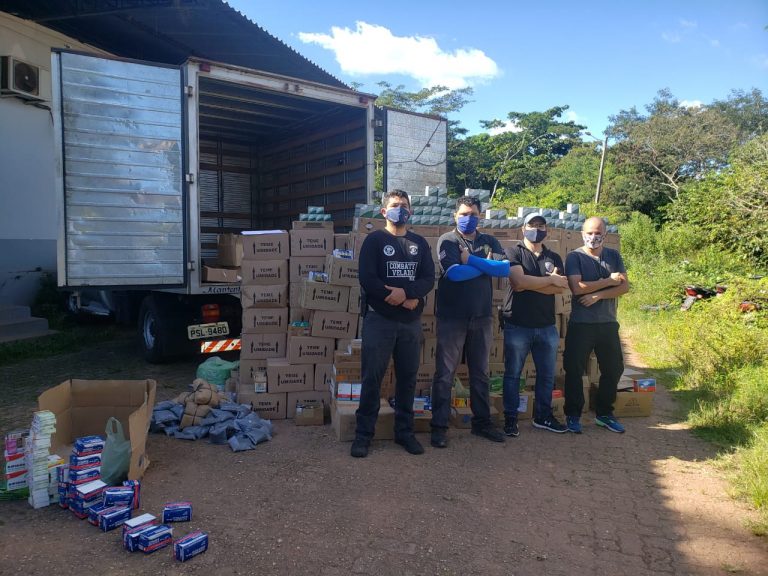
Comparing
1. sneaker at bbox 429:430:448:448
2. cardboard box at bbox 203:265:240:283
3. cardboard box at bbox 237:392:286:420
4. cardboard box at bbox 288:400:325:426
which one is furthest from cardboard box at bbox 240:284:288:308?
sneaker at bbox 429:430:448:448

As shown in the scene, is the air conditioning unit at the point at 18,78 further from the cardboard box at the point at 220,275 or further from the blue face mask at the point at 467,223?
the blue face mask at the point at 467,223

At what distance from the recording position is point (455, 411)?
4836 mm

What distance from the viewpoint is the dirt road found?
9.14ft

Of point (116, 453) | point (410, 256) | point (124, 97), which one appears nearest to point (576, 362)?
point (410, 256)

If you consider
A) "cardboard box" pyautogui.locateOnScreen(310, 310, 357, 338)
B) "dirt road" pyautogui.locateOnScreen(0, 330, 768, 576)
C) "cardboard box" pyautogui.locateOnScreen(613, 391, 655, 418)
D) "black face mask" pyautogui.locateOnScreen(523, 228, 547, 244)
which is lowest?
"dirt road" pyautogui.locateOnScreen(0, 330, 768, 576)

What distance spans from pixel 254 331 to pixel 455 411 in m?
1.98

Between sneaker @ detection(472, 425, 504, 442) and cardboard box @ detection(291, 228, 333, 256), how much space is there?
215 centimetres

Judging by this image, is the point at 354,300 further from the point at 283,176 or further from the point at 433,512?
the point at 283,176

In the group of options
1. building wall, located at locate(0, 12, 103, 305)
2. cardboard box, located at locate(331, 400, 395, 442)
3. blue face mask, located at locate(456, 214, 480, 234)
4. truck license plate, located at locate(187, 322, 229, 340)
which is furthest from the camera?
building wall, located at locate(0, 12, 103, 305)

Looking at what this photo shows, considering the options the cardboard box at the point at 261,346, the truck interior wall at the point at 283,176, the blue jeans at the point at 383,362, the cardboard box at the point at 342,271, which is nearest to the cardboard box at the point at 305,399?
the cardboard box at the point at 261,346

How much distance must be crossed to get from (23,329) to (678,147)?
88.7 ft

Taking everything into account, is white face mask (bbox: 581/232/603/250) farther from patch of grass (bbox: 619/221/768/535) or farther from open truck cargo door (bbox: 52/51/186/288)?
open truck cargo door (bbox: 52/51/186/288)

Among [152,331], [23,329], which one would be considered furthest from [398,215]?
[23,329]

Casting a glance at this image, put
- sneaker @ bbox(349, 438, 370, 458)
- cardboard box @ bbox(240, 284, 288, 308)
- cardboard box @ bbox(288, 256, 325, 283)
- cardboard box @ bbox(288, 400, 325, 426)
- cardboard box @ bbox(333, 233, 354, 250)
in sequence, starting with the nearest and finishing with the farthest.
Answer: sneaker @ bbox(349, 438, 370, 458) → cardboard box @ bbox(288, 400, 325, 426) → cardboard box @ bbox(240, 284, 288, 308) → cardboard box @ bbox(288, 256, 325, 283) → cardboard box @ bbox(333, 233, 354, 250)
